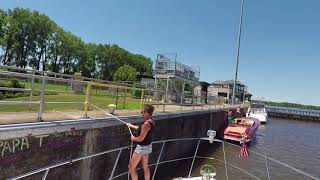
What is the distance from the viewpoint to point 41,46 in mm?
73812

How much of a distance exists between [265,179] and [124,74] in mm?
65222

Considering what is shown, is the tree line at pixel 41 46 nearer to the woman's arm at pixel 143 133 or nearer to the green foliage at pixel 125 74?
the green foliage at pixel 125 74

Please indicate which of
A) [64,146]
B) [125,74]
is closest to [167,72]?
[64,146]

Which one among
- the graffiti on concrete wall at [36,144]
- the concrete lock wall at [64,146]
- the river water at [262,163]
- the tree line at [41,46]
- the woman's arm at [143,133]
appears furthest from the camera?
the tree line at [41,46]

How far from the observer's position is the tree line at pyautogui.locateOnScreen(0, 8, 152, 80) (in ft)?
217

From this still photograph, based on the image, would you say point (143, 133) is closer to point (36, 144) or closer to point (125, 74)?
point (36, 144)

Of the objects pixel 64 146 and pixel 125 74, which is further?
pixel 125 74

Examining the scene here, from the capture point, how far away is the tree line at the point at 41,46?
66000 mm

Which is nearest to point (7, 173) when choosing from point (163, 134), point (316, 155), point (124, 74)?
point (163, 134)

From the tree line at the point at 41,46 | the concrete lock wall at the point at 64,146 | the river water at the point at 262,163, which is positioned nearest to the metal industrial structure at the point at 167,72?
the river water at the point at 262,163

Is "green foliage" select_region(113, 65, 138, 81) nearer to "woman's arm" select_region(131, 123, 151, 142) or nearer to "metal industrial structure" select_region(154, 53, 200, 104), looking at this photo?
"metal industrial structure" select_region(154, 53, 200, 104)

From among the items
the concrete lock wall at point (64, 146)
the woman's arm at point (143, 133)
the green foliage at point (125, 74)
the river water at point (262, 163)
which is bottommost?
the river water at point (262, 163)

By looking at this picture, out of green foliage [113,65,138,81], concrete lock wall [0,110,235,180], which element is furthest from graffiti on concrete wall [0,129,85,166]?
green foliage [113,65,138,81]

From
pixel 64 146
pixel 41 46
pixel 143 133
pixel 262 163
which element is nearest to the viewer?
pixel 143 133
